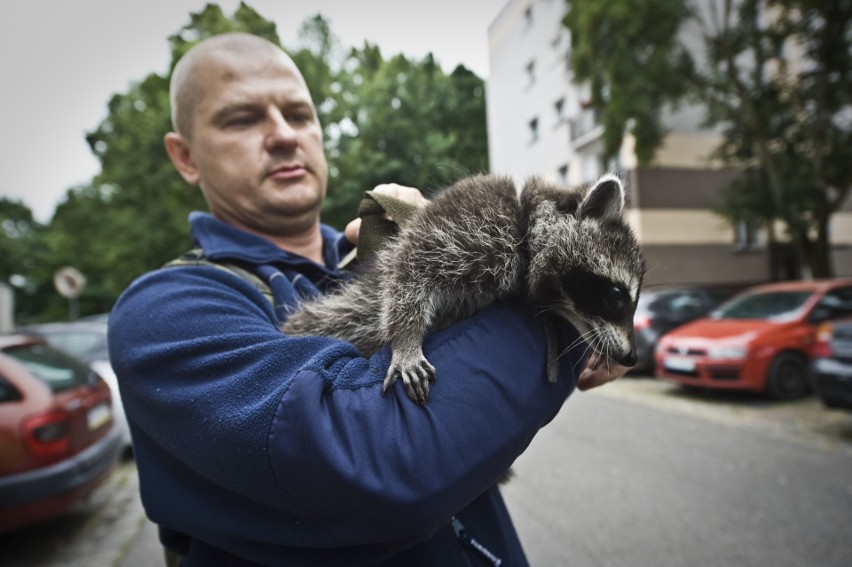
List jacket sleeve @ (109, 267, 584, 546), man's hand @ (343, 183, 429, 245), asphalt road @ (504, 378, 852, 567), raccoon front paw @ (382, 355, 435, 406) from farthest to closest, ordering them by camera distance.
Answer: asphalt road @ (504, 378, 852, 567)
man's hand @ (343, 183, 429, 245)
raccoon front paw @ (382, 355, 435, 406)
jacket sleeve @ (109, 267, 584, 546)

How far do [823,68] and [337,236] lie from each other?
18.1 metres

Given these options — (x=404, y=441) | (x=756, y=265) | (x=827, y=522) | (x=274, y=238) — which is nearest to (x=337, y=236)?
(x=274, y=238)

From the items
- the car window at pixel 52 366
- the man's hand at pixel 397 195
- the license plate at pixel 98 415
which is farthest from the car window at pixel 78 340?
the man's hand at pixel 397 195

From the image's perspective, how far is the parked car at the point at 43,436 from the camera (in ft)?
17.0

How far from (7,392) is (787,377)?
497 inches

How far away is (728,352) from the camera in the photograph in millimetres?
10078

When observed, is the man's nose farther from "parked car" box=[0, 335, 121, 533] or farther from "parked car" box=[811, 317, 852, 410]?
"parked car" box=[811, 317, 852, 410]

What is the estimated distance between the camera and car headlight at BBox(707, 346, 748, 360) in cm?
993

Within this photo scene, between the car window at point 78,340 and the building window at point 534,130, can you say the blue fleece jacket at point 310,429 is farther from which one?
the car window at point 78,340

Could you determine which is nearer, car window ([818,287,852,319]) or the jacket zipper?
the jacket zipper

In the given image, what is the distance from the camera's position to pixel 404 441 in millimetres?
1267

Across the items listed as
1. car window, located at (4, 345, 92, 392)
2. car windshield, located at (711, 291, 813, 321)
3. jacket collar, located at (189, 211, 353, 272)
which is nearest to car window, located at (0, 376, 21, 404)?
car window, located at (4, 345, 92, 392)

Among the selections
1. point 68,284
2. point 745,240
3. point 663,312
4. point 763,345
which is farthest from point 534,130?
point 745,240

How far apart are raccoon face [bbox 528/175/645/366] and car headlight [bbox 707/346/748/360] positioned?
31.9 feet
